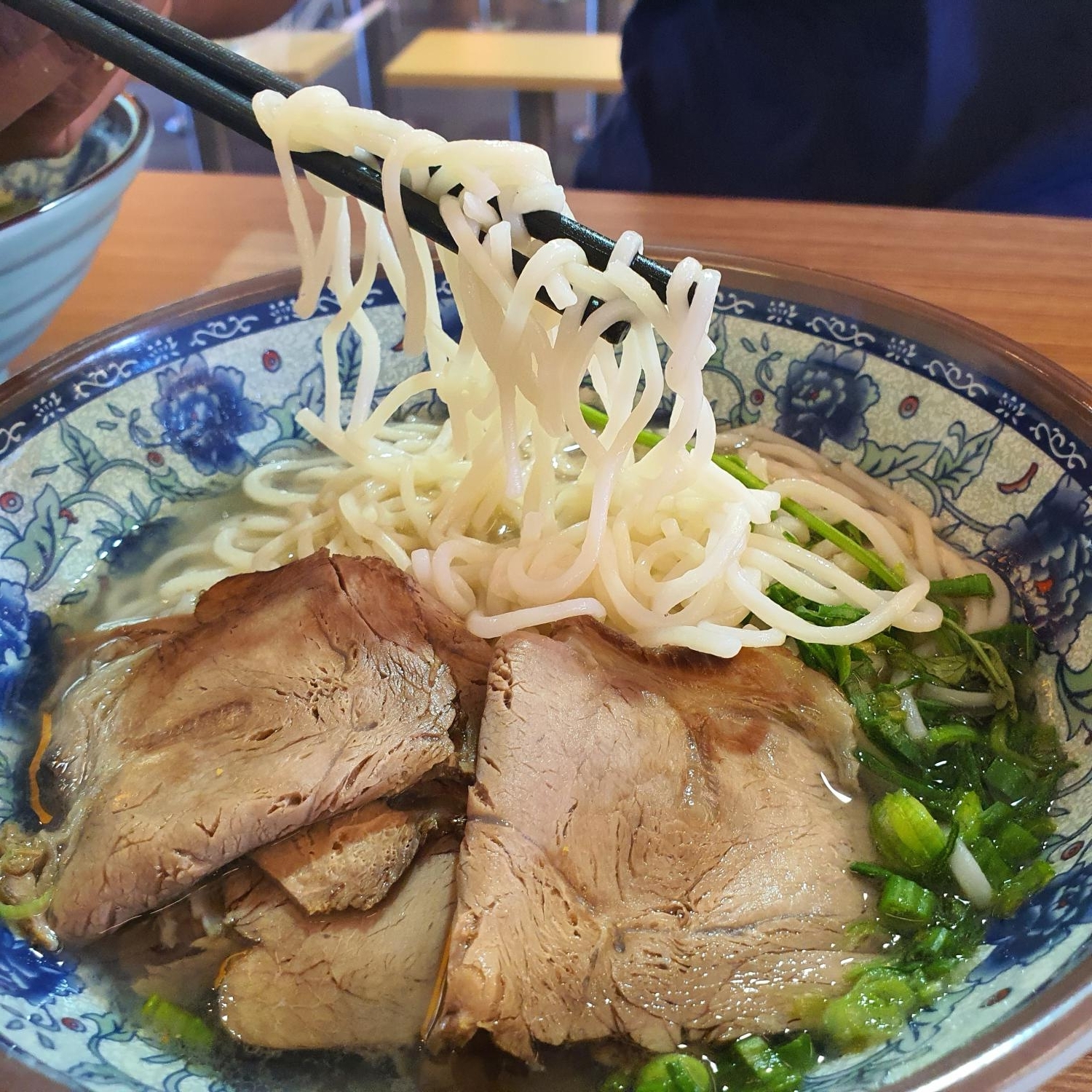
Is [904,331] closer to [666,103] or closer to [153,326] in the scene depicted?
[153,326]

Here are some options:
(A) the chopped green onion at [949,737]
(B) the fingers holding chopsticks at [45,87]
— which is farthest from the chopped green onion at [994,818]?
(B) the fingers holding chopsticks at [45,87]

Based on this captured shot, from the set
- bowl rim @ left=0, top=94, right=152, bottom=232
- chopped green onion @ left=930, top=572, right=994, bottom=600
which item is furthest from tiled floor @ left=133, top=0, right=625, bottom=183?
chopped green onion @ left=930, top=572, right=994, bottom=600

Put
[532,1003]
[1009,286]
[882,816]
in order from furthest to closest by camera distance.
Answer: [1009,286], [882,816], [532,1003]

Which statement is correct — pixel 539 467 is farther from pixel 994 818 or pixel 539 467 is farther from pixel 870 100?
pixel 870 100

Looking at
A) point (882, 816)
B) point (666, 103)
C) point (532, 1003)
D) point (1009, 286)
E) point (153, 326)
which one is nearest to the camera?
point (532, 1003)

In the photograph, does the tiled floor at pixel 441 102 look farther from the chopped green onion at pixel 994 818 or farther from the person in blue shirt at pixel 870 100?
the chopped green onion at pixel 994 818

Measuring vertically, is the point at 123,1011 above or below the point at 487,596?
below

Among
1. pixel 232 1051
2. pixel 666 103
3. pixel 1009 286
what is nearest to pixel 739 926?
pixel 232 1051

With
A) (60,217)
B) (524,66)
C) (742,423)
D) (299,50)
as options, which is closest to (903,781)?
(742,423)
